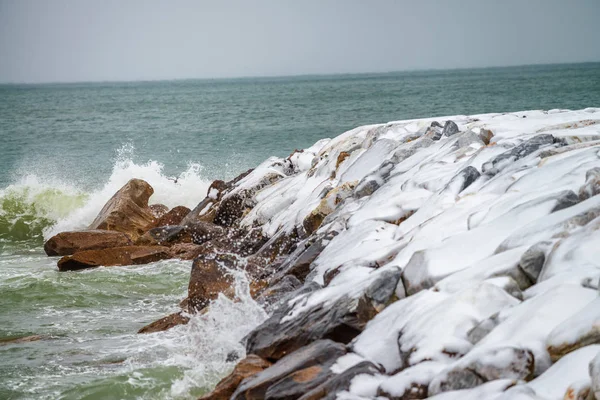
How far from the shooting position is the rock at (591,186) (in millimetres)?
5686

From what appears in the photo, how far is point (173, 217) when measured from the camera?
16.1 meters

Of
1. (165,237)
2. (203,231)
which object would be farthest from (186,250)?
(165,237)

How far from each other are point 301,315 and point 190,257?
6.75m

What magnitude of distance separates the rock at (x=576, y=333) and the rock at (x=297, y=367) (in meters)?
1.71

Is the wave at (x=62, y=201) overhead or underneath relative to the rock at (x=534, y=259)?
underneath

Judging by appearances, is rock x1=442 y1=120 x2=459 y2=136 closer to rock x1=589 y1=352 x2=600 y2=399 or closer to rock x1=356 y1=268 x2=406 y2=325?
rock x1=356 y1=268 x2=406 y2=325

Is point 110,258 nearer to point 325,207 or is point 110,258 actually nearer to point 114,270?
point 114,270

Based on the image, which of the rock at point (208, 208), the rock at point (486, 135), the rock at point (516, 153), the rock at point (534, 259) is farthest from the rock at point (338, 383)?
the rock at point (208, 208)

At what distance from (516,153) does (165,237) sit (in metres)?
7.62

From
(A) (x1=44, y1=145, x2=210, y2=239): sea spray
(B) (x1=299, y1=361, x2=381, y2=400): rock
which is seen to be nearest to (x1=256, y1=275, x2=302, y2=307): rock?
(B) (x1=299, y1=361, x2=381, y2=400): rock

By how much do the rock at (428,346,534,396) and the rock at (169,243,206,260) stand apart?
28.5ft

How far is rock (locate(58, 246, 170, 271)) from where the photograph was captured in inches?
504

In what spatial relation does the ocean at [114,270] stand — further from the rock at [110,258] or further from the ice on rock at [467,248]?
the ice on rock at [467,248]

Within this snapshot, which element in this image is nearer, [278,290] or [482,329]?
[482,329]
